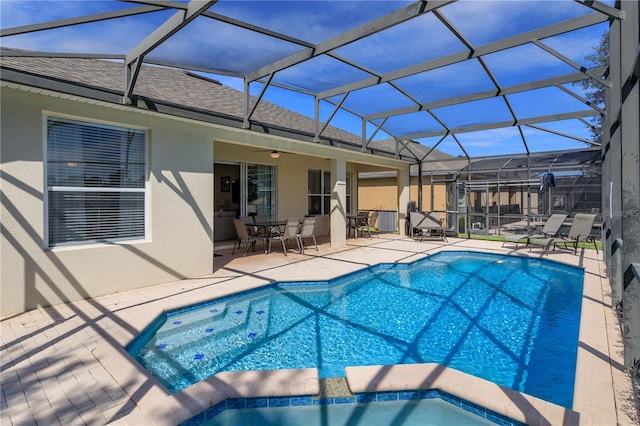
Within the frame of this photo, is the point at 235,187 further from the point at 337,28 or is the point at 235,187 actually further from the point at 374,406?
the point at 374,406

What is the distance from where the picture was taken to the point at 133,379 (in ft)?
10.8

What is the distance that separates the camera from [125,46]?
5.45 meters

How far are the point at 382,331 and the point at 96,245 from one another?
504cm

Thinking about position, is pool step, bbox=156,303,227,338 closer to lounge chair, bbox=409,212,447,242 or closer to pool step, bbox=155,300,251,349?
pool step, bbox=155,300,251,349

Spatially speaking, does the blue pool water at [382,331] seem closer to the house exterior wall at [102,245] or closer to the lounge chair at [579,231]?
the house exterior wall at [102,245]

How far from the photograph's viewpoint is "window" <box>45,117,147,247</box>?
5500mm

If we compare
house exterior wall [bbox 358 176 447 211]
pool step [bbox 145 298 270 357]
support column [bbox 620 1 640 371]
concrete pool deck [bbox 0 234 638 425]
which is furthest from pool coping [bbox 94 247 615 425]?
house exterior wall [bbox 358 176 447 211]

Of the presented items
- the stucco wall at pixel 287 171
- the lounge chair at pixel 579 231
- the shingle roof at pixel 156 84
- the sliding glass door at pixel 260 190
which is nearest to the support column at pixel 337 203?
the shingle roof at pixel 156 84

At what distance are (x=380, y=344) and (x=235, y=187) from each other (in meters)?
9.74

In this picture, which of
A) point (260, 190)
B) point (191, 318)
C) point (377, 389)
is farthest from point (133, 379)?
point (260, 190)

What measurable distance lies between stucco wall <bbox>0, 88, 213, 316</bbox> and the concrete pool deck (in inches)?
15.3

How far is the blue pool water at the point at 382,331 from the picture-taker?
13.4 feet

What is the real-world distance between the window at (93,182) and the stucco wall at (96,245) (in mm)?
215

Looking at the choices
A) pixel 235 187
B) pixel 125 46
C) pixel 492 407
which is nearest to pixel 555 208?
pixel 235 187
